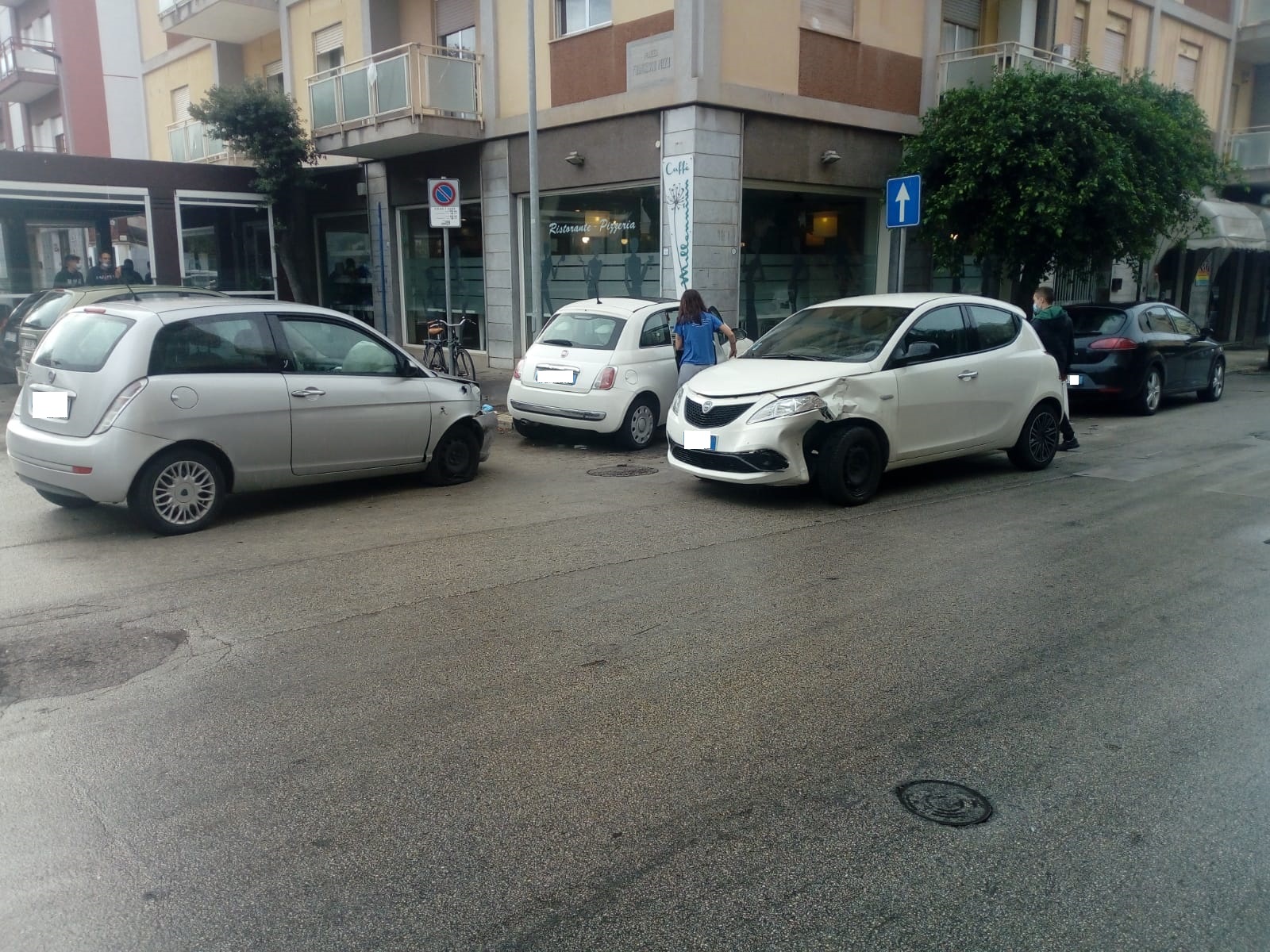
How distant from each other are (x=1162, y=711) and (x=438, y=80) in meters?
17.1

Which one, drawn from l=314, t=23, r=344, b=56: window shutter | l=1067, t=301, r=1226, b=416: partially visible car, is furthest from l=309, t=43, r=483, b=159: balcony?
l=1067, t=301, r=1226, b=416: partially visible car

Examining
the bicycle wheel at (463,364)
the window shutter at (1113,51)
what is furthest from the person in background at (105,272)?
the window shutter at (1113,51)

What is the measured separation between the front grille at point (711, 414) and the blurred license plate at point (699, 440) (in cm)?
7

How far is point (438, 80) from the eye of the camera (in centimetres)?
1852

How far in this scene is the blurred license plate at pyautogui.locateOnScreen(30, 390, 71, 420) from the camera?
7328mm

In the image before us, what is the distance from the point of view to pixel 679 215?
1584 centimetres

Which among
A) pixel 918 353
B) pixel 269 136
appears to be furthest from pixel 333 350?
pixel 269 136

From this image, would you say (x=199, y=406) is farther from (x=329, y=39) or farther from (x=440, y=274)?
(x=329, y=39)

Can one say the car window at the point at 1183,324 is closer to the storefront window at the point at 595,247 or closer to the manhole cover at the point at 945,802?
the storefront window at the point at 595,247

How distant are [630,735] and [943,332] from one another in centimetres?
598

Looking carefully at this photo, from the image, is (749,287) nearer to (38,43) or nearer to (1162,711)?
(1162,711)

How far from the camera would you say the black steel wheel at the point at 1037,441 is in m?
10.0

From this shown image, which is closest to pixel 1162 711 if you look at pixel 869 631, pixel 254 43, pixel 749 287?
pixel 869 631

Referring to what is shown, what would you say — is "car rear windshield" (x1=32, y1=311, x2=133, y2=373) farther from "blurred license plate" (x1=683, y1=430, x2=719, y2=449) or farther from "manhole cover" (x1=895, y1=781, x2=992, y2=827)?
"manhole cover" (x1=895, y1=781, x2=992, y2=827)
